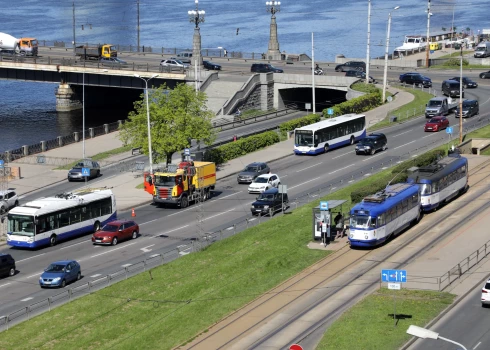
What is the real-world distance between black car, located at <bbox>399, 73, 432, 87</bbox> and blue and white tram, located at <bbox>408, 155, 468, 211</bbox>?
48.9 m

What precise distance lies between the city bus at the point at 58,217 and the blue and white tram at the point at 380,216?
18.6 metres

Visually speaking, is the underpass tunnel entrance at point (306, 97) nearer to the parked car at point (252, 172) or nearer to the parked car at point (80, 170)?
the parked car at point (80, 170)

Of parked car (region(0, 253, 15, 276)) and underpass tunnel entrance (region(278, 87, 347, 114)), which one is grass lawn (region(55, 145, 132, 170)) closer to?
underpass tunnel entrance (region(278, 87, 347, 114))

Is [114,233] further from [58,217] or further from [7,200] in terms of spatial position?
[7,200]

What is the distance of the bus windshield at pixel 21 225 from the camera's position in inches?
2154

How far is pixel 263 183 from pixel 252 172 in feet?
13.6

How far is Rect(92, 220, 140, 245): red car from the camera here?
54.5m

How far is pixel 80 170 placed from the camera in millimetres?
76562

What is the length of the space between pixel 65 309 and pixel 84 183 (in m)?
33.3

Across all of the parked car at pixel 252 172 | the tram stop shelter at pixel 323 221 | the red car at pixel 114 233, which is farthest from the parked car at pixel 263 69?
the tram stop shelter at pixel 323 221

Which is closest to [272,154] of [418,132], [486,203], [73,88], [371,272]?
[418,132]

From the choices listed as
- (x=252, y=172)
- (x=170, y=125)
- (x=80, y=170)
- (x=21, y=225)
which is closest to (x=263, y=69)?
(x=170, y=125)

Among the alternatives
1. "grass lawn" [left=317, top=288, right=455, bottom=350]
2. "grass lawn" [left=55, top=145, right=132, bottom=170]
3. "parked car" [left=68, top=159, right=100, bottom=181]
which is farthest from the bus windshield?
"grass lawn" [left=55, top=145, right=132, bottom=170]

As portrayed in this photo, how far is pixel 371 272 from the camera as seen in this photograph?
145 feet
